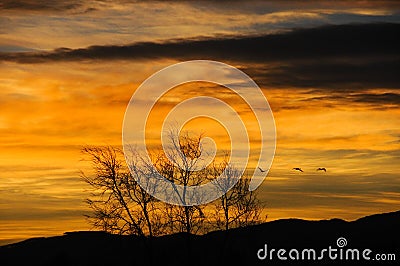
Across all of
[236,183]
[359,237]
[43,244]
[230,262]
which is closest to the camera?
[230,262]

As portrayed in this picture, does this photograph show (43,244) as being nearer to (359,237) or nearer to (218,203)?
(359,237)

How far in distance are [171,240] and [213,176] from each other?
17.9 feet

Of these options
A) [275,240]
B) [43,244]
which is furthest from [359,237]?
[43,244]

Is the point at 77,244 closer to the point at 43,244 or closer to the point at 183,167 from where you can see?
the point at 43,244

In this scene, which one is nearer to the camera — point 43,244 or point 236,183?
point 236,183

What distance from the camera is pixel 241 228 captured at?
167 ft

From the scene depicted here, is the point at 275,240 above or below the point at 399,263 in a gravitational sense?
A: above

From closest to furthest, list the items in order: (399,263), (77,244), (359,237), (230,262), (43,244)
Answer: (230,262) → (399,263) → (359,237) → (77,244) → (43,244)

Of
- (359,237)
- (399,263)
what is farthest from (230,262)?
(359,237)

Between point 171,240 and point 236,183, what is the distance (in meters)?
6.17

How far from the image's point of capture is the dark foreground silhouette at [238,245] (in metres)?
49.3

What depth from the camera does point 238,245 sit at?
2943 inches

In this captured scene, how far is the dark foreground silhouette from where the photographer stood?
49.3 m

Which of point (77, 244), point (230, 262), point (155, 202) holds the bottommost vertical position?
point (230, 262)
